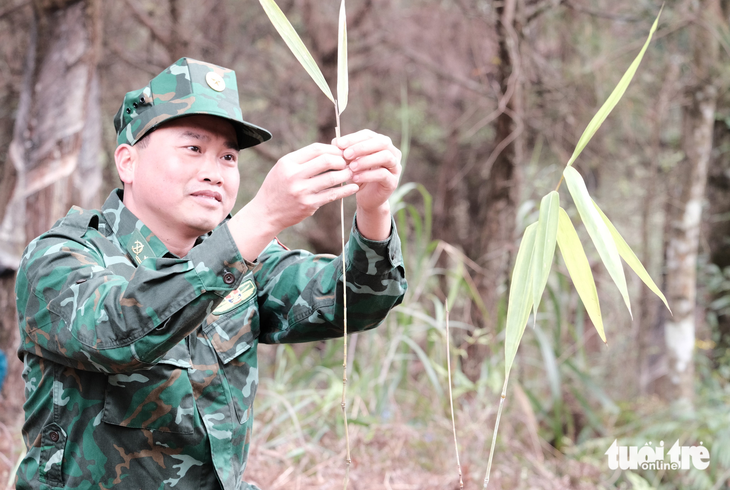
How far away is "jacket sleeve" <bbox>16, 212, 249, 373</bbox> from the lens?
1028 mm

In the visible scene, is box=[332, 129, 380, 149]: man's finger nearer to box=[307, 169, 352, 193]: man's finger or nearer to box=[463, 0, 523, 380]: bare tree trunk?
box=[307, 169, 352, 193]: man's finger

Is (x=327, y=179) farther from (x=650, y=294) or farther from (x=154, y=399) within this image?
(x=650, y=294)

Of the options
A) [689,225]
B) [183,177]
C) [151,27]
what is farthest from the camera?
[151,27]

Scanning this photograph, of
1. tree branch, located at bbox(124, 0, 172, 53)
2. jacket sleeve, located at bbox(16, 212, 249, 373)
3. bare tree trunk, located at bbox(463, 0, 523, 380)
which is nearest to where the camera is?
jacket sleeve, located at bbox(16, 212, 249, 373)

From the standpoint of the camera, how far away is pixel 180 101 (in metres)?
1.40

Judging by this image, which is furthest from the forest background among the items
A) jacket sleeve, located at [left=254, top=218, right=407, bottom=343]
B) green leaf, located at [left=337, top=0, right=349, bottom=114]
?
green leaf, located at [left=337, top=0, right=349, bottom=114]

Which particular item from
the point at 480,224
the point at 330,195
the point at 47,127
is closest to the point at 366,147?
the point at 330,195

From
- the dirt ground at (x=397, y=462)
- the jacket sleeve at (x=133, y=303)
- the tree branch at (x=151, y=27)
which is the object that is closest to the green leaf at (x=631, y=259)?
the jacket sleeve at (x=133, y=303)

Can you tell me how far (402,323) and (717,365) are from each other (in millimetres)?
2871

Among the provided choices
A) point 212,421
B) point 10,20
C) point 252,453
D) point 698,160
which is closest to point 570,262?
point 212,421

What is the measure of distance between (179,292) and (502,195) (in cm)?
230

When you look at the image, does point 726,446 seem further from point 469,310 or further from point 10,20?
point 10,20

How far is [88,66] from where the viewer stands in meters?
3.21

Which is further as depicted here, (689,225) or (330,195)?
(689,225)
